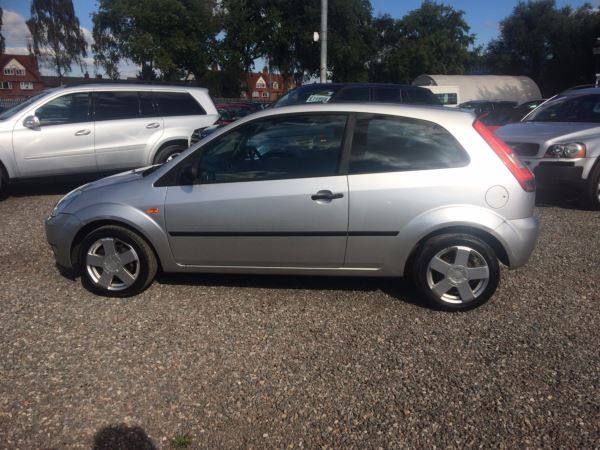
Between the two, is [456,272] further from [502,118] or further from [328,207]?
[502,118]

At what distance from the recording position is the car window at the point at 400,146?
390 centimetres

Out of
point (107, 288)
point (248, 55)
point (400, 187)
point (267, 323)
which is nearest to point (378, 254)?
point (400, 187)

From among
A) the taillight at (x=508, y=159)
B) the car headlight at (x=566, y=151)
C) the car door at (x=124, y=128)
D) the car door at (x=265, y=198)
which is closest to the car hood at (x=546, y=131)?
the car headlight at (x=566, y=151)

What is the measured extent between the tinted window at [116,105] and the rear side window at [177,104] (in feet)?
1.36

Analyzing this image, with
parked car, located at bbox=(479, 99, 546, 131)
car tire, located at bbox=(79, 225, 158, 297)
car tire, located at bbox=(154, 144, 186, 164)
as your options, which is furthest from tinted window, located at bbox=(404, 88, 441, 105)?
car tire, located at bbox=(79, 225, 158, 297)

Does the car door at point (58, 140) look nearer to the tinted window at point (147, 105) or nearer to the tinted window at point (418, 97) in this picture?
the tinted window at point (147, 105)

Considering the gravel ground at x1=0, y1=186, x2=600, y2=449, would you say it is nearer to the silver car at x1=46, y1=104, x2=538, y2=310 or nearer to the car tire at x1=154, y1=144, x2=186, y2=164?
the silver car at x1=46, y1=104, x2=538, y2=310

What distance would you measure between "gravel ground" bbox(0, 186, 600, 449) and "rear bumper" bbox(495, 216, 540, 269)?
0.46 m

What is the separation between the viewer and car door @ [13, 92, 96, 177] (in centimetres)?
787

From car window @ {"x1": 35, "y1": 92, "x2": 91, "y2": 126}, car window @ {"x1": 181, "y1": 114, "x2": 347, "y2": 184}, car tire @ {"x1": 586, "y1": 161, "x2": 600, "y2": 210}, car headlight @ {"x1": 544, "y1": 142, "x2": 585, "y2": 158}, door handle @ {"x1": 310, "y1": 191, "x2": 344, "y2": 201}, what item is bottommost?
car tire @ {"x1": 586, "y1": 161, "x2": 600, "y2": 210}

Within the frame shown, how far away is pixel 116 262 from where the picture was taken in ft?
13.9

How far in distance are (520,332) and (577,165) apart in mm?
4371

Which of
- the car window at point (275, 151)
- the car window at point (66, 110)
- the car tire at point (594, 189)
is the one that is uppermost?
the car window at point (66, 110)

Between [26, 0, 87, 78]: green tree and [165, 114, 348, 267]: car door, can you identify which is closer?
[165, 114, 348, 267]: car door
